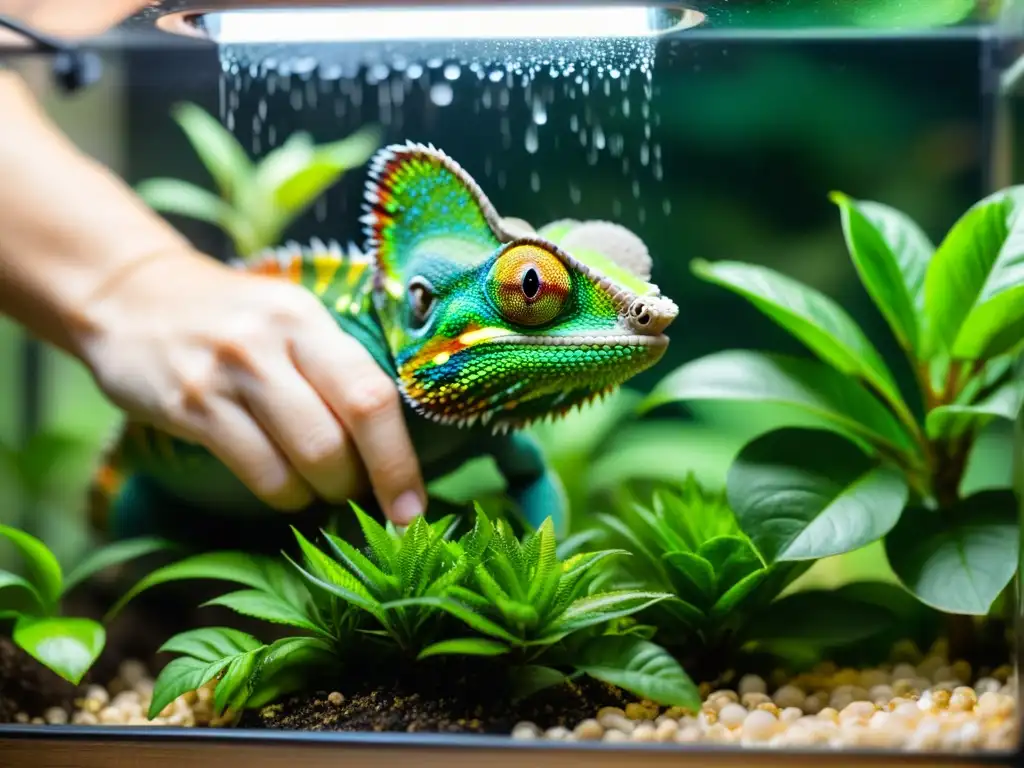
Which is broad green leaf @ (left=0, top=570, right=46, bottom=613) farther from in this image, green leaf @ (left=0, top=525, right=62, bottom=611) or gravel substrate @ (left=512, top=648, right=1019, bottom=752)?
gravel substrate @ (left=512, top=648, right=1019, bottom=752)

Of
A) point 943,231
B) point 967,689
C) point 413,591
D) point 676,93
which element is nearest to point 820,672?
point 967,689

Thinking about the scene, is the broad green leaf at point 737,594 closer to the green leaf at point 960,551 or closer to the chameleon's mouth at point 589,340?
the green leaf at point 960,551

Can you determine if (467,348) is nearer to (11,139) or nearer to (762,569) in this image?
(762,569)

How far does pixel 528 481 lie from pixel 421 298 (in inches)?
13.8

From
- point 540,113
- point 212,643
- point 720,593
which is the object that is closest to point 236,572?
point 212,643

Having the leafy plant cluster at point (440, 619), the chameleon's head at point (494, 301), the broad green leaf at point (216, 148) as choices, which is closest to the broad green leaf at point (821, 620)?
the leafy plant cluster at point (440, 619)

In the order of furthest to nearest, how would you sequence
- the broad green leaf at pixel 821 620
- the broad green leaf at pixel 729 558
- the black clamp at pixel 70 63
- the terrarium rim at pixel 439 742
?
the black clamp at pixel 70 63 < the broad green leaf at pixel 821 620 < the broad green leaf at pixel 729 558 < the terrarium rim at pixel 439 742

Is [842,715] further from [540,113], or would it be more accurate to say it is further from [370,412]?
[540,113]

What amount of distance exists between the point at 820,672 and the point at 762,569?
0.24 metres

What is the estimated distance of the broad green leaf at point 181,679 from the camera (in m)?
1.10

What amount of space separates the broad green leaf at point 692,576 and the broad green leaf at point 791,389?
10.5 inches

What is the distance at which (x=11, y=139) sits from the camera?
4.47 ft

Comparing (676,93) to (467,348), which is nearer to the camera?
(467,348)

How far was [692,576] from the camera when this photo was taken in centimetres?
119
